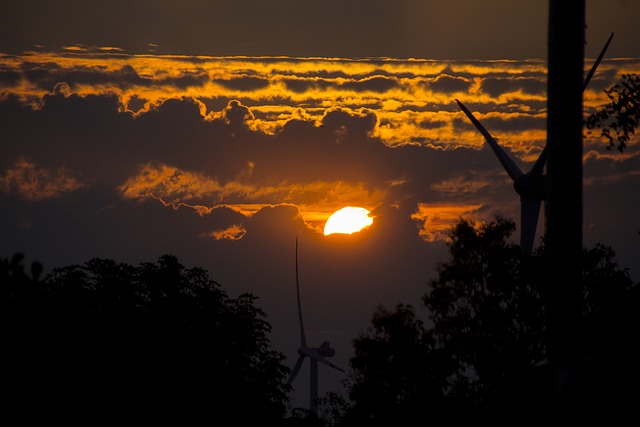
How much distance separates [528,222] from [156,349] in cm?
2741

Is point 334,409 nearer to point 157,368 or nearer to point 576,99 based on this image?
point 157,368

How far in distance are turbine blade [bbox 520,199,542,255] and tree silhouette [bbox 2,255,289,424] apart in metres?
18.2

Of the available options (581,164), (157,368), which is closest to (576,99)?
(581,164)

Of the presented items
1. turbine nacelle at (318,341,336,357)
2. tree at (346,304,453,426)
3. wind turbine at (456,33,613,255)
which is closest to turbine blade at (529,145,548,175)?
wind turbine at (456,33,613,255)

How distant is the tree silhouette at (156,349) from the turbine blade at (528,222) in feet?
59.8

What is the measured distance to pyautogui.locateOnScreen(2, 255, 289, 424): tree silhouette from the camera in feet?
185

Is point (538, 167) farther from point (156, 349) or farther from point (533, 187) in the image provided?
point (156, 349)

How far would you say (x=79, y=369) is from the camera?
196ft

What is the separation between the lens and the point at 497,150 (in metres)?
87.9

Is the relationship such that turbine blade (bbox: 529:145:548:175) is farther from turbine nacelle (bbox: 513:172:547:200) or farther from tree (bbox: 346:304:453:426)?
tree (bbox: 346:304:453:426)

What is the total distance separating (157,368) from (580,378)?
46845mm

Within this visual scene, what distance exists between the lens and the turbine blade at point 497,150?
8450 centimetres

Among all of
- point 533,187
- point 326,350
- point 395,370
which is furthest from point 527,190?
point 326,350

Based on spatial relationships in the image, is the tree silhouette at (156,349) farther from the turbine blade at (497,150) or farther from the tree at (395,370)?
the turbine blade at (497,150)
